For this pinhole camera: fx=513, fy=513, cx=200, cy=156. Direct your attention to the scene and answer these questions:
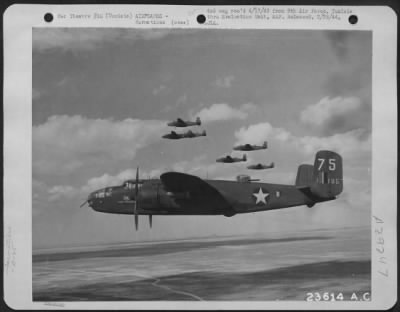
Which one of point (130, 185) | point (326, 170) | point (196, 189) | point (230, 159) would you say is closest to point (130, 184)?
point (130, 185)

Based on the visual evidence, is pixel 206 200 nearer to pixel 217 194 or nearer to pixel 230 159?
pixel 217 194

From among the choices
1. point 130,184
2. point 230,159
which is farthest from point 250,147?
point 130,184

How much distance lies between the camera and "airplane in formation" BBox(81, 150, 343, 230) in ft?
5.32

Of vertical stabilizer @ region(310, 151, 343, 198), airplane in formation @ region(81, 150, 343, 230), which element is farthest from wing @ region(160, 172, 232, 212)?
vertical stabilizer @ region(310, 151, 343, 198)

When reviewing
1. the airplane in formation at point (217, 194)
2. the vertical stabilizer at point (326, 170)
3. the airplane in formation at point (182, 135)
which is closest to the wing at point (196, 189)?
the airplane in formation at point (217, 194)

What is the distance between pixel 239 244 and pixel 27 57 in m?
0.89

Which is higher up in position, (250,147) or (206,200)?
(250,147)

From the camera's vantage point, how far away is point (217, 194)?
1646 millimetres

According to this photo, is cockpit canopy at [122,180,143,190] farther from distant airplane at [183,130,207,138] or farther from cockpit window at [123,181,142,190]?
distant airplane at [183,130,207,138]

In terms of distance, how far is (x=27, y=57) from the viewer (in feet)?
5.26

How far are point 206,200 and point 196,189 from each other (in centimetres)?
5

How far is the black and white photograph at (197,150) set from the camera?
1602 mm

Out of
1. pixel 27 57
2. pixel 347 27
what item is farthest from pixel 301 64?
pixel 27 57

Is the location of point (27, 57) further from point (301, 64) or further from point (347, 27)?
point (347, 27)
